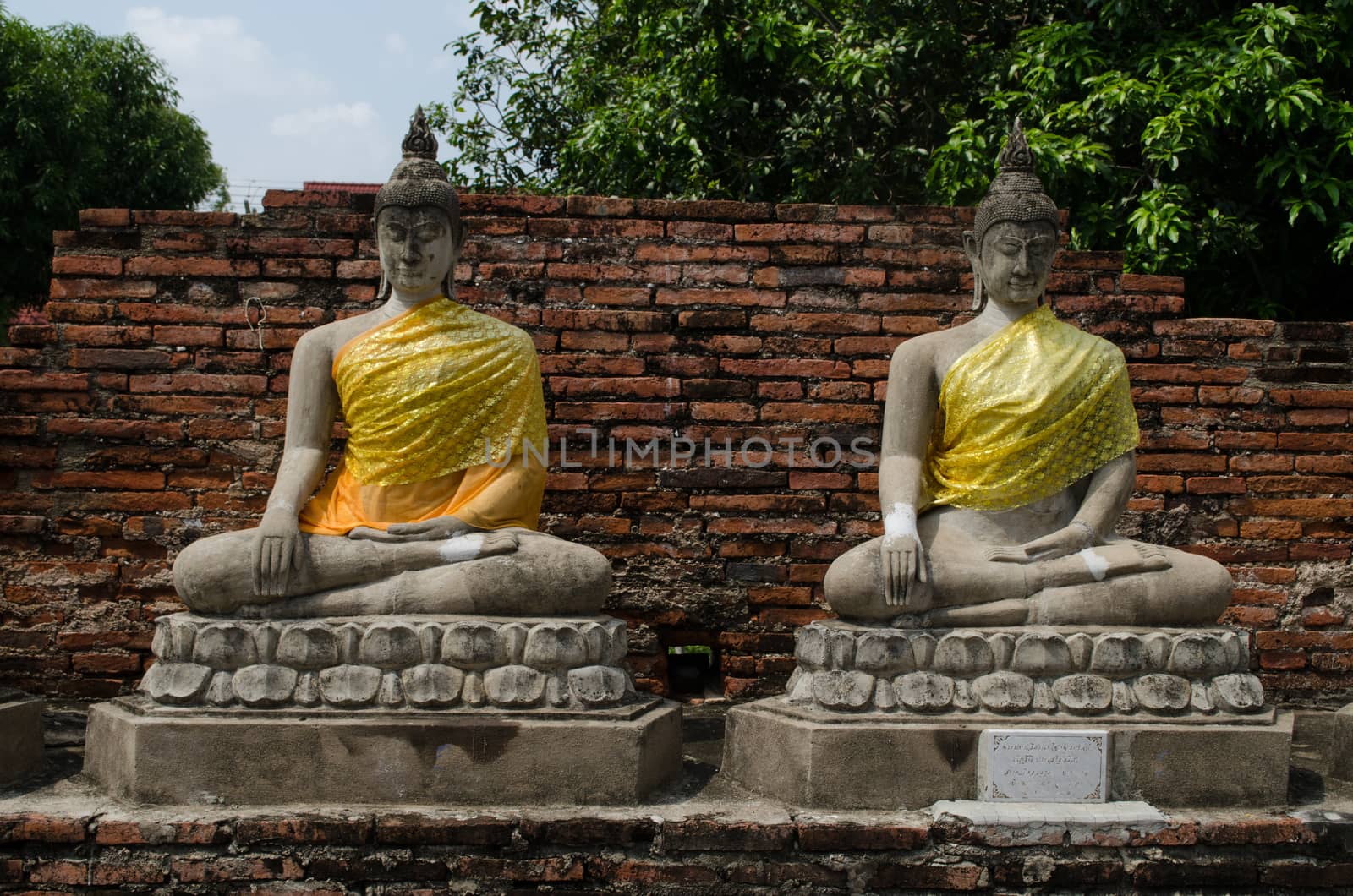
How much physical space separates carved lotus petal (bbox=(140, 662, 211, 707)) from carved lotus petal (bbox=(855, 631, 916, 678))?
1995mm

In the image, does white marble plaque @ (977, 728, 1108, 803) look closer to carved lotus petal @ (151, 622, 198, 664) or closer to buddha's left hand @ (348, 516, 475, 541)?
buddha's left hand @ (348, 516, 475, 541)

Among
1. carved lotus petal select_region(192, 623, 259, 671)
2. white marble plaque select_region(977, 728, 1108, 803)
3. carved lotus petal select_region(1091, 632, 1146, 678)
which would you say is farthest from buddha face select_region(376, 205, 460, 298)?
carved lotus petal select_region(1091, 632, 1146, 678)

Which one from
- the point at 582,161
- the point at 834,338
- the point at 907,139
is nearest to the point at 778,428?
the point at 834,338

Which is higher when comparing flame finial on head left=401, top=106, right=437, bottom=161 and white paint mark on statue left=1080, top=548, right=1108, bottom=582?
flame finial on head left=401, top=106, right=437, bottom=161

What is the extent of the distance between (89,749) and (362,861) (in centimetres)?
109

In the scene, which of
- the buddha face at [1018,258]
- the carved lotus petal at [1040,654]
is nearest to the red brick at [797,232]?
the buddha face at [1018,258]

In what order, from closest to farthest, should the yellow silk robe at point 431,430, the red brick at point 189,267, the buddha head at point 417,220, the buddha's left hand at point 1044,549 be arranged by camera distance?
the buddha's left hand at point 1044,549 < the yellow silk robe at point 431,430 < the buddha head at point 417,220 < the red brick at point 189,267

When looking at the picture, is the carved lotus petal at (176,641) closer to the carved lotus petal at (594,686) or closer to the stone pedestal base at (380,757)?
the stone pedestal base at (380,757)

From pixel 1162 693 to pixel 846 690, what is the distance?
977mm

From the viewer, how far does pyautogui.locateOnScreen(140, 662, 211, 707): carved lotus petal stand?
12.5 ft

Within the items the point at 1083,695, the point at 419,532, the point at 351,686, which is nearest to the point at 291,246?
the point at 419,532

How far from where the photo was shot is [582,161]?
30.6 feet

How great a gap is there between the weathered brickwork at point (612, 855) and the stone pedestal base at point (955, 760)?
0.43 feet

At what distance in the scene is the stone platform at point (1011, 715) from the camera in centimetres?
379
